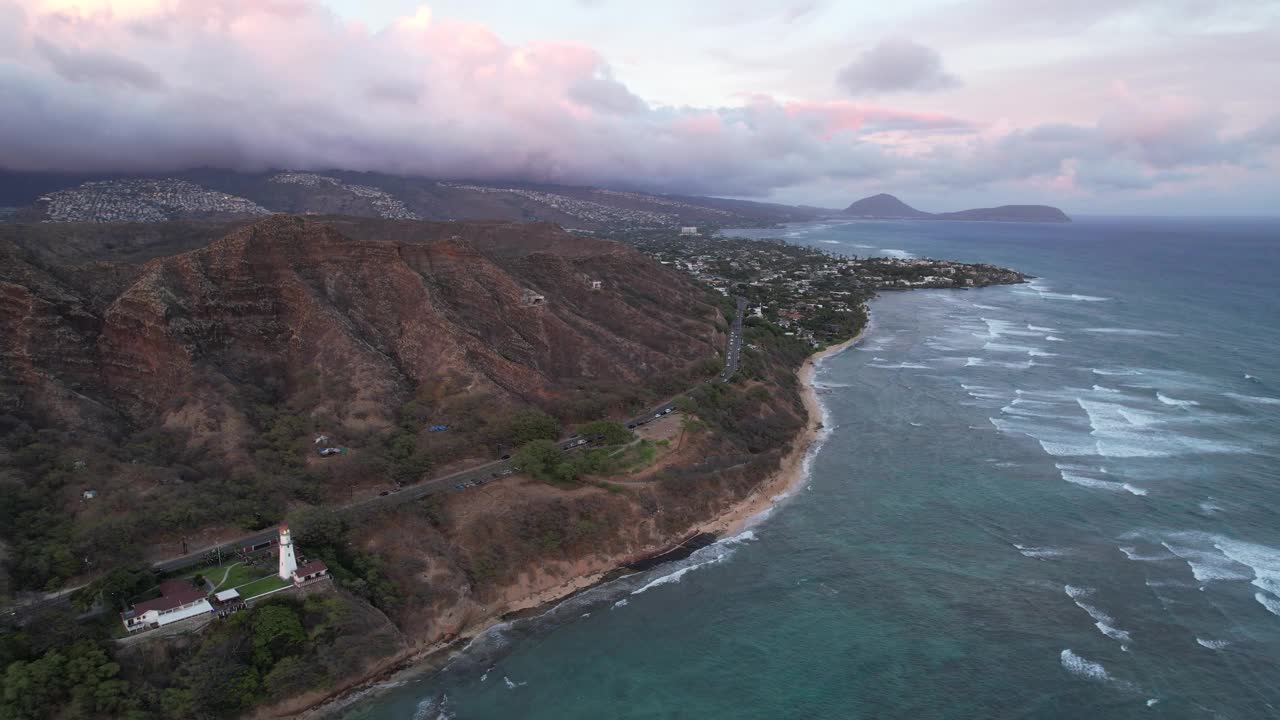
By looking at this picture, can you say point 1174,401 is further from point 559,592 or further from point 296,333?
point 296,333

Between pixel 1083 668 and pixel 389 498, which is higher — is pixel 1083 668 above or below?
below

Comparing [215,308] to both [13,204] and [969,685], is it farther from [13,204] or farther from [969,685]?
[13,204]

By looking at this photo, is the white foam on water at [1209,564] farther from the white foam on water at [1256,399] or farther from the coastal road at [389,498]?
the coastal road at [389,498]

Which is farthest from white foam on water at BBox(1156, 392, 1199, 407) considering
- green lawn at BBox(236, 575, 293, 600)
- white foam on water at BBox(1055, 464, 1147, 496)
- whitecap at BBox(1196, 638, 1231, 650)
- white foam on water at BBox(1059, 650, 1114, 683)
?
green lawn at BBox(236, 575, 293, 600)

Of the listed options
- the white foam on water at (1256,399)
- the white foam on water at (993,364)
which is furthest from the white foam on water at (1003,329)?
the white foam on water at (1256,399)

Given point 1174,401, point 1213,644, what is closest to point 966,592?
point 1213,644

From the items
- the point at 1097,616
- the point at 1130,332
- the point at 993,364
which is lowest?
the point at 1097,616
